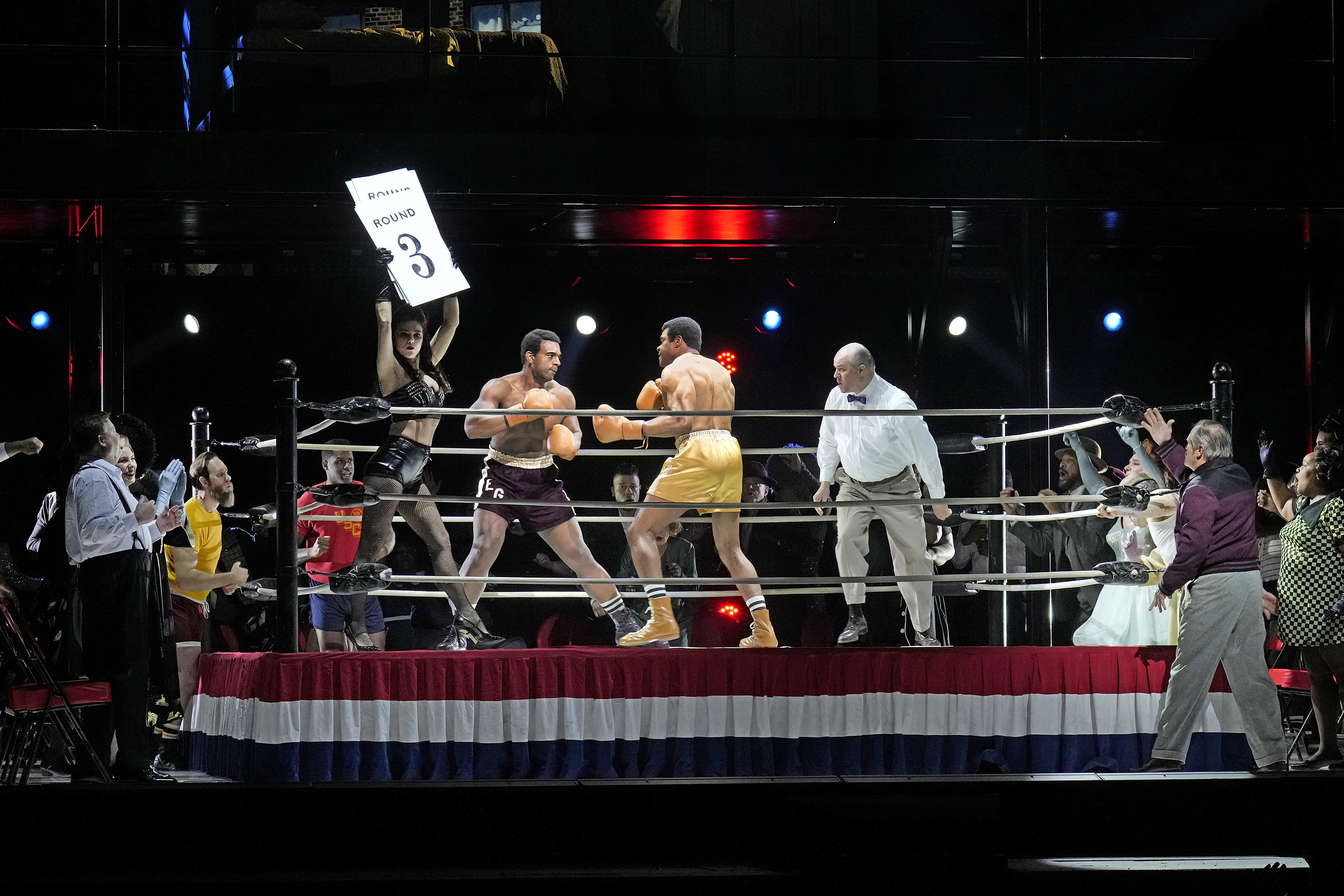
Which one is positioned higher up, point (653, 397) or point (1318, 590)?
point (653, 397)

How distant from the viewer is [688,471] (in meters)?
5.48

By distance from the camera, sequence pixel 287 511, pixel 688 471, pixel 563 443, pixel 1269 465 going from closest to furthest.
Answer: pixel 287 511 → pixel 563 443 → pixel 688 471 → pixel 1269 465

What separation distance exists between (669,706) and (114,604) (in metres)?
1.96

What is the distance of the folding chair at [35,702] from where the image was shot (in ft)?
14.0

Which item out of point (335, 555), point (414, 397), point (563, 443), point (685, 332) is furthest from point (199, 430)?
point (685, 332)

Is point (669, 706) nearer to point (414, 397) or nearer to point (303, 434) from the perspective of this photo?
point (303, 434)

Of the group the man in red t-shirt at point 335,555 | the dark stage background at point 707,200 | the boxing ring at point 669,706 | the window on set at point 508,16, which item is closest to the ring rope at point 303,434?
the boxing ring at point 669,706

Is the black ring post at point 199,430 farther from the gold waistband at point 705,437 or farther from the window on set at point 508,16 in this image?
the window on set at point 508,16

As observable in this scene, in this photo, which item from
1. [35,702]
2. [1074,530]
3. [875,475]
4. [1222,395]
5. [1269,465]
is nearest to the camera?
[35,702]

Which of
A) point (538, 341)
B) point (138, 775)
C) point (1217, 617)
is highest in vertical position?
point (538, 341)

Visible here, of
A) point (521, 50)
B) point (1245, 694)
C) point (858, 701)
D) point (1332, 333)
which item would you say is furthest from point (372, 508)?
point (1332, 333)

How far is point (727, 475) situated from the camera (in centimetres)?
551

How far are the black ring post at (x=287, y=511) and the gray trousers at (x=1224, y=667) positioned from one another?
2.89 m

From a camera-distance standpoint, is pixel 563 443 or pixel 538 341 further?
pixel 538 341
